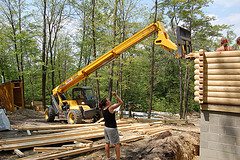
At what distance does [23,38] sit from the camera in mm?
25375

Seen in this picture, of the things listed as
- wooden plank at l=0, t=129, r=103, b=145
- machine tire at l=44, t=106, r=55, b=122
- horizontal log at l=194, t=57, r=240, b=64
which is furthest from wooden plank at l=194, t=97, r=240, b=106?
machine tire at l=44, t=106, r=55, b=122

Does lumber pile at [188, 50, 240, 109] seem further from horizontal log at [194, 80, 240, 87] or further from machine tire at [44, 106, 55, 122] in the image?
machine tire at [44, 106, 55, 122]

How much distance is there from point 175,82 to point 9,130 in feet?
85.9

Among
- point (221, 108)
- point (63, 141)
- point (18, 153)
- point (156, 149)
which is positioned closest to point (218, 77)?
point (221, 108)

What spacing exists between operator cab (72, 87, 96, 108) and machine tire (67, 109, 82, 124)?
1104mm

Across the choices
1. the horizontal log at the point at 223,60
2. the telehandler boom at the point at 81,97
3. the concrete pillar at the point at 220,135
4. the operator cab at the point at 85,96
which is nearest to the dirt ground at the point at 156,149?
the concrete pillar at the point at 220,135

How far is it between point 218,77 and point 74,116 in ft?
31.5

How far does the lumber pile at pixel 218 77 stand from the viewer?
568 centimetres

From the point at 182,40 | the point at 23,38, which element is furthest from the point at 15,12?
the point at 182,40

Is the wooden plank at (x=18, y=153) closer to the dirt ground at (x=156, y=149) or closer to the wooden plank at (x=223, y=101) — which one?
the dirt ground at (x=156, y=149)

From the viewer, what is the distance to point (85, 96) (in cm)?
1557

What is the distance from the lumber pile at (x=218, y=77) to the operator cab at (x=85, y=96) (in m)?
9.87

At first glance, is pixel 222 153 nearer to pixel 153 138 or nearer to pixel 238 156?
pixel 238 156

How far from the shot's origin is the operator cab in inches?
609
